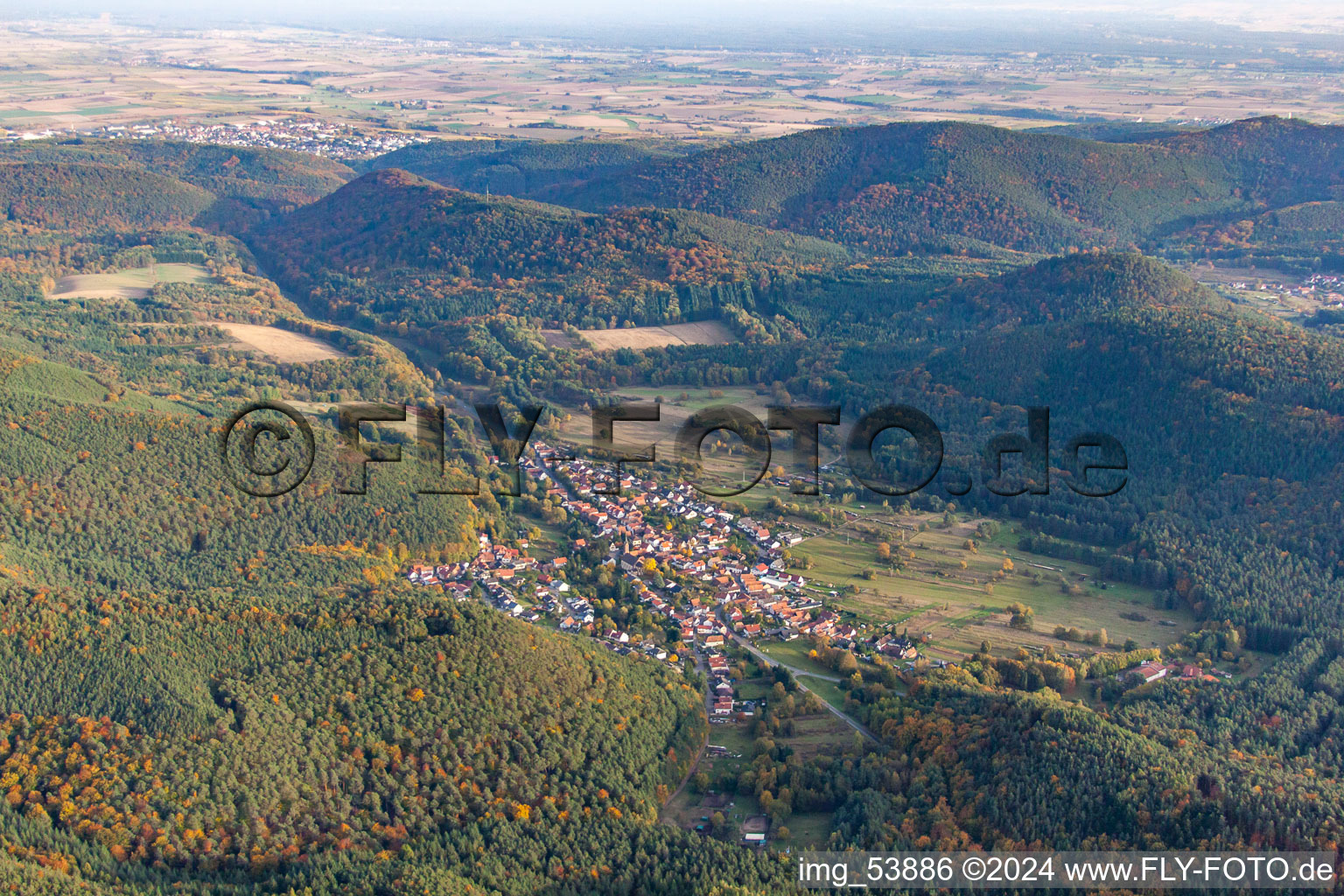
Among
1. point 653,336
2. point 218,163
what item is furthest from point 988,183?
point 218,163

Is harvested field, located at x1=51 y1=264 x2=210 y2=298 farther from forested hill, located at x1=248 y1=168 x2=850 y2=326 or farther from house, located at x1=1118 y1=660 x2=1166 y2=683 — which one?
house, located at x1=1118 y1=660 x2=1166 y2=683

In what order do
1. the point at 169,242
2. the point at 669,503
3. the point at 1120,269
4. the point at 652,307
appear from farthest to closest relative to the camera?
the point at 169,242 < the point at 652,307 < the point at 1120,269 < the point at 669,503

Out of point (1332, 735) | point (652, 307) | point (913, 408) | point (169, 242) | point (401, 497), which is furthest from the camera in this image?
point (169, 242)

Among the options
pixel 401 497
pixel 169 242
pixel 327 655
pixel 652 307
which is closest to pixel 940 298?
pixel 652 307

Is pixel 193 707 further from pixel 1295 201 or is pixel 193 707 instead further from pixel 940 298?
pixel 1295 201

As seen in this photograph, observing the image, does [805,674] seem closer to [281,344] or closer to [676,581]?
[676,581]
